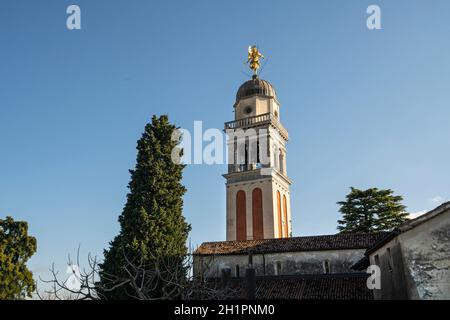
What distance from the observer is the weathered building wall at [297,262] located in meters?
26.3

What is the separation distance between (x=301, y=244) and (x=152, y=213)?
10.5m

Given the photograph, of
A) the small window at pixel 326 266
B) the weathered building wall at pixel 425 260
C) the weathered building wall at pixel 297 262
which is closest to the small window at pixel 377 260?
the weathered building wall at pixel 425 260

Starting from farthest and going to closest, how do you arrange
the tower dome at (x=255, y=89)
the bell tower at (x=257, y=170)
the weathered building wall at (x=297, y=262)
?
the tower dome at (x=255, y=89) → the bell tower at (x=257, y=170) → the weathered building wall at (x=297, y=262)

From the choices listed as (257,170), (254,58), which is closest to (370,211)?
(257,170)

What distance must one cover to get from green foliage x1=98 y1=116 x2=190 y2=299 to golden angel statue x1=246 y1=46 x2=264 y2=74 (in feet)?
59.8

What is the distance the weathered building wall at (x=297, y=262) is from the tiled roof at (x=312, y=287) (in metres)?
0.51

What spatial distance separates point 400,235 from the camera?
50.5 ft

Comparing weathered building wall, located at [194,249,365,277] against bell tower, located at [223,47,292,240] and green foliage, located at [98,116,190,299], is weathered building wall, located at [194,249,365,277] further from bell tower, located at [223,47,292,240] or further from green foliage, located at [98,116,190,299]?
bell tower, located at [223,47,292,240]

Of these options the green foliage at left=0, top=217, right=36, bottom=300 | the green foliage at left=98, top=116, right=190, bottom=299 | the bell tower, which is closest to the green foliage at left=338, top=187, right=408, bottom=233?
the bell tower

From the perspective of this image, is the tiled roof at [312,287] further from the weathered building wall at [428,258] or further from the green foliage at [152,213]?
the weathered building wall at [428,258]

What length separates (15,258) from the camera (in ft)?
102

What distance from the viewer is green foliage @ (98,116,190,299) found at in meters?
22.3
